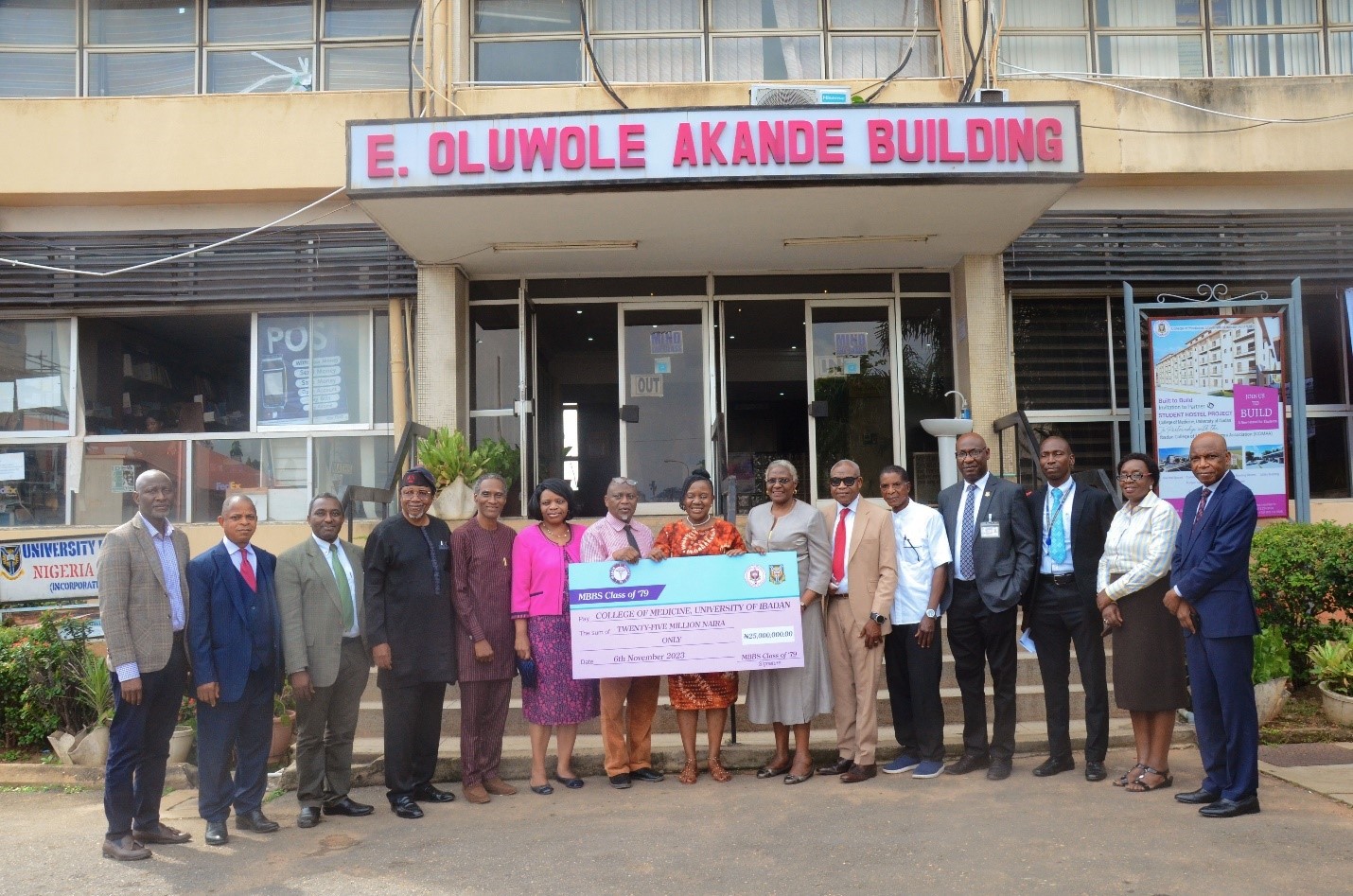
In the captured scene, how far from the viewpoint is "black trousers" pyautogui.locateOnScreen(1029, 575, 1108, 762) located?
6305mm

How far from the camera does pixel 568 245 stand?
1002 cm

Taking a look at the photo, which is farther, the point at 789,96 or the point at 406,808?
the point at 789,96

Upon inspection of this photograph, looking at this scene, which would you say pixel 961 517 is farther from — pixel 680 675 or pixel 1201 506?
pixel 680 675

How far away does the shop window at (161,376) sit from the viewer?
1104 centimetres

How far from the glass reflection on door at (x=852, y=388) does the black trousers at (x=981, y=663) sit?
15.0 feet

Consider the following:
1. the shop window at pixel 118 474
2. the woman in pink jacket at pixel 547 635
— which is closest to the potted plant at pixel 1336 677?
the woman in pink jacket at pixel 547 635

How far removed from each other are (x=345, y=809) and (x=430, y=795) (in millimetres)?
463

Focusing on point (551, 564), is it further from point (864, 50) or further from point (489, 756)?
point (864, 50)

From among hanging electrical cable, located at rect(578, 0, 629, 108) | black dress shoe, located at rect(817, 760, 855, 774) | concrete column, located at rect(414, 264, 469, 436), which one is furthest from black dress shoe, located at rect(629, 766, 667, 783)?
hanging electrical cable, located at rect(578, 0, 629, 108)

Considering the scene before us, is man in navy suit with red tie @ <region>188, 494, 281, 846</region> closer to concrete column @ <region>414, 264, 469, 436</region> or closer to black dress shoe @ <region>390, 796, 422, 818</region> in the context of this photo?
black dress shoe @ <region>390, 796, 422, 818</region>

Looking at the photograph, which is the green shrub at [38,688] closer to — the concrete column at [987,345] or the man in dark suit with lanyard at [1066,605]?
the man in dark suit with lanyard at [1066,605]

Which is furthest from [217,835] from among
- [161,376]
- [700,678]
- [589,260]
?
[161,376]

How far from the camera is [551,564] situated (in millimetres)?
6438

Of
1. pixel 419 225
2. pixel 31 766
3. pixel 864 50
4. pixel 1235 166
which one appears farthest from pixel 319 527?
pixel 1235 166
